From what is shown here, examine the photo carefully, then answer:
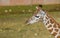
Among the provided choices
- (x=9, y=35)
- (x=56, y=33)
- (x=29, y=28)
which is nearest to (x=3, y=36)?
(x=9, y=35)

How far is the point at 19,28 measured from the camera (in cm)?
207

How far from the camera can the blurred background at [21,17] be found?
200cm

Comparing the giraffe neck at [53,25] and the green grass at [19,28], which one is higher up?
the giraffe neck at [53,25]

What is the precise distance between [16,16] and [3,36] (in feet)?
1.36

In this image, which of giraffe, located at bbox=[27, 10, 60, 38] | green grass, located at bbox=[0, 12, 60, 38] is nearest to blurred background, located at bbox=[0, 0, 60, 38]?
green grass, located at bbox=[0, 12, 60, 38]

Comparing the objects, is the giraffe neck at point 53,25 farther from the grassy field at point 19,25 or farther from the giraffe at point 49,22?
the grassy field at point 19,25

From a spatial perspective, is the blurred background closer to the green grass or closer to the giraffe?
the green grass

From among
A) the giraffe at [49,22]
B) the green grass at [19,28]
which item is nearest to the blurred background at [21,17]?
the green grass at [19,28]

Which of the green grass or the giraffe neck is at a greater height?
the giraffe neck

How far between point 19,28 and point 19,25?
0.16 feet

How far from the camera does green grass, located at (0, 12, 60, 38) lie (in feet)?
6.49

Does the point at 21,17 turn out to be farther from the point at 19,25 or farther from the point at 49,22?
the point at 49,22

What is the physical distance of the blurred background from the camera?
6.57 feet

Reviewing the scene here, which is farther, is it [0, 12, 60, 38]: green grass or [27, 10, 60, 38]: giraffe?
[0, 12, 60, 38]: green grass
